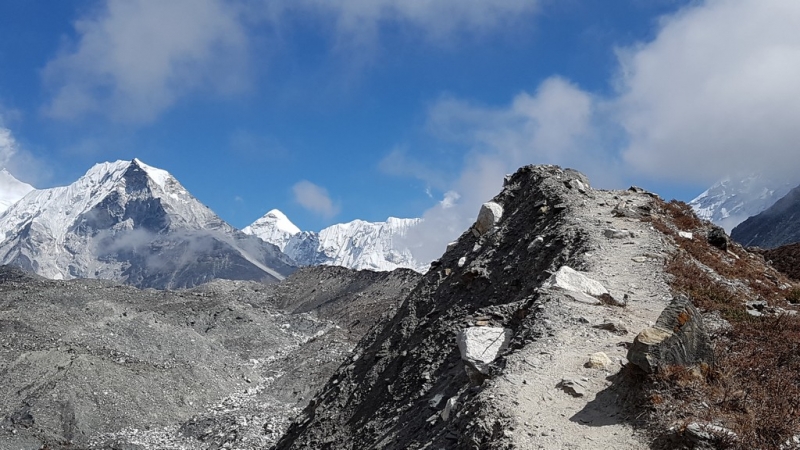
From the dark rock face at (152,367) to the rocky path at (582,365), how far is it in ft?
46.5

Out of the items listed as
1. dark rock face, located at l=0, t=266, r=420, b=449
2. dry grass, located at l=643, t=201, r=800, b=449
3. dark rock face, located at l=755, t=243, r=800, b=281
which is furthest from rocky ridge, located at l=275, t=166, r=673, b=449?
dark rock face, located at l=755, t=243, r=800, b=281

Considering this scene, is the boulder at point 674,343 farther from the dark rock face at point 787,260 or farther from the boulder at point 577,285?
the dark rock face at point 787,260

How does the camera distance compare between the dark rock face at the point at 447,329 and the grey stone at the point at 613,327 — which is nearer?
the grey stone at the point at 613,327

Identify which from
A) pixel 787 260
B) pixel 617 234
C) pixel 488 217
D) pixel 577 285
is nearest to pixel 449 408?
pixel 577 285

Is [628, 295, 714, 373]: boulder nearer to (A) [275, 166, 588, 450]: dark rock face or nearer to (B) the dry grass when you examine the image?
(B) the dry grass

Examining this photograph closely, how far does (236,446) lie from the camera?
30234 millimetres

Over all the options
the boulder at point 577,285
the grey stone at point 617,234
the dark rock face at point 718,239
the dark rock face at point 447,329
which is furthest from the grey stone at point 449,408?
the dark rock face at point 718,239

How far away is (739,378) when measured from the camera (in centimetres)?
984

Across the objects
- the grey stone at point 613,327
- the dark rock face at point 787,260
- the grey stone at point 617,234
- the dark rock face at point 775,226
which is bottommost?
the grey stone at point 613,327

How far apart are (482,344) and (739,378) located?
4.77 metres

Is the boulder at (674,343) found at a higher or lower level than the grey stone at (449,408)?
higher

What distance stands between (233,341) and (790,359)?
5117 cm

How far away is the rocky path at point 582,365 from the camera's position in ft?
29.6

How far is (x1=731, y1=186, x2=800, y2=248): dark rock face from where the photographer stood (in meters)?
162
